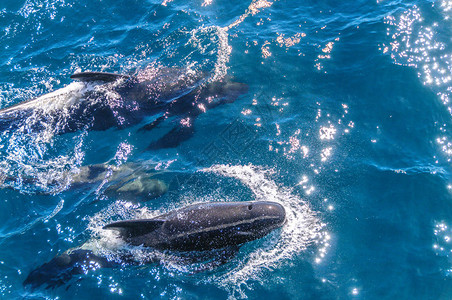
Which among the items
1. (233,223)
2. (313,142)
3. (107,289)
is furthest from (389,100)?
(107,289)

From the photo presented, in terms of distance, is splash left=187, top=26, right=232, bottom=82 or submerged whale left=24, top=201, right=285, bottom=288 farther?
splash left=187, top=26, right=232, bottom=82

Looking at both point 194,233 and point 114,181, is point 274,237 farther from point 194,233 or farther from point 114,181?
point 114,181

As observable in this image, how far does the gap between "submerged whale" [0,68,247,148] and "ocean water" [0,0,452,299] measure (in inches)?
12.8

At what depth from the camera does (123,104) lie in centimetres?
1217

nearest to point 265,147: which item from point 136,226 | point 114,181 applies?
point 136,226

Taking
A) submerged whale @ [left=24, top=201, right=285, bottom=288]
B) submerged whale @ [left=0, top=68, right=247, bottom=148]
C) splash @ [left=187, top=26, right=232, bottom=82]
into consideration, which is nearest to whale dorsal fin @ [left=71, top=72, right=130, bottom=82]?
submerged whale @ [left=0, top=68, right=247, bottom=148]

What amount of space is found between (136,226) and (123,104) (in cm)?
559

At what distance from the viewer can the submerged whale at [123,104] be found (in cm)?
1173

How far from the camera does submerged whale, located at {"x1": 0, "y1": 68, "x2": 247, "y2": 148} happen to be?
11.7 metres

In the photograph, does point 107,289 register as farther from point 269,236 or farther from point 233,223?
point 269,236

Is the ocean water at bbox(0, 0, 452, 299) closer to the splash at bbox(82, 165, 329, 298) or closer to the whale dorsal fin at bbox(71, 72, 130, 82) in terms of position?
the splash at bbox(82, 165, 329, 298)

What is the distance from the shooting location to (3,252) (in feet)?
29.4

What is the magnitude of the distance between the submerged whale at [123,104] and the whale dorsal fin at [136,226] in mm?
3848

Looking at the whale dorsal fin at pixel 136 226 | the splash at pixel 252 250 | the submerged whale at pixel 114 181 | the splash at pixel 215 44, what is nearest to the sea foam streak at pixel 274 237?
the splash at pixel 252 250
